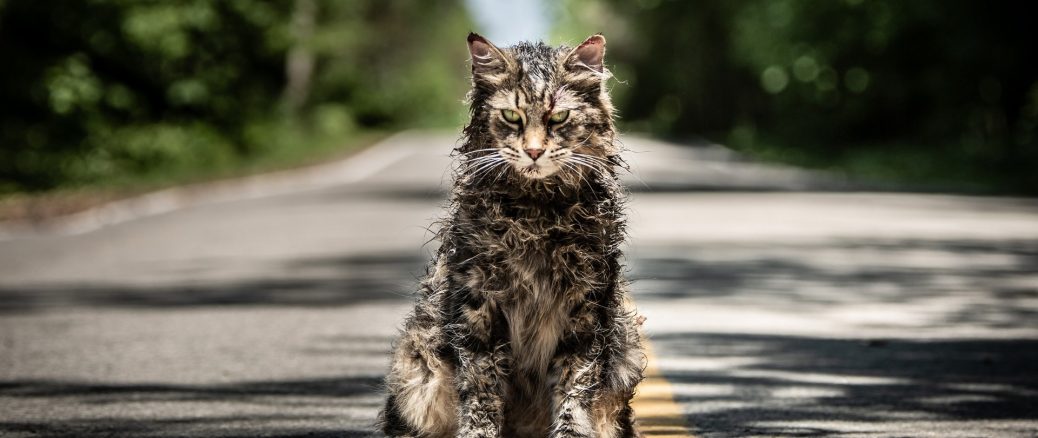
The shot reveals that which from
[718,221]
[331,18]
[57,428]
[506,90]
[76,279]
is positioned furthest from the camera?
[331,18]

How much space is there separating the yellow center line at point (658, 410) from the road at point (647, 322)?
0.07 m

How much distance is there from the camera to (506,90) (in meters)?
4.60

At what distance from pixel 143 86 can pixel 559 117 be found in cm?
3599

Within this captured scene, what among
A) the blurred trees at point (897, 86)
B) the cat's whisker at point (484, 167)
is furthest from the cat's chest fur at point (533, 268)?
the blurred trees at point (897, 86)

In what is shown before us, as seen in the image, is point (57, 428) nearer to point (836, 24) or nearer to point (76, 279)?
point (76, 279)

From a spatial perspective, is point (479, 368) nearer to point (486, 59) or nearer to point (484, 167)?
point (484, 167)

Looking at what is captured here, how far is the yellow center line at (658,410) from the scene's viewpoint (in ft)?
19.7

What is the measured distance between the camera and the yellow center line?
600 centimetres

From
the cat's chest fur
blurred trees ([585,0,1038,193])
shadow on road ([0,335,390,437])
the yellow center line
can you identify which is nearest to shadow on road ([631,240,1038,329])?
the yellow center line

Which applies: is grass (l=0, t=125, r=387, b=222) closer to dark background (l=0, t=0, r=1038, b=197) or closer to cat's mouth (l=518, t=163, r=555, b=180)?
dark background (l=0, t=0, r=1038, b=197)

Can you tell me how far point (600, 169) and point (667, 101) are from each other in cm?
7717

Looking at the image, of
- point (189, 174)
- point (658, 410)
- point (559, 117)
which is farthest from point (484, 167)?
point (189, 174)

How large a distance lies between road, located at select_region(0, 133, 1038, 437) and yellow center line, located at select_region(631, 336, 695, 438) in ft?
0.23

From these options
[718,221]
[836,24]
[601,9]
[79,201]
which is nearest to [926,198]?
[718,221]
